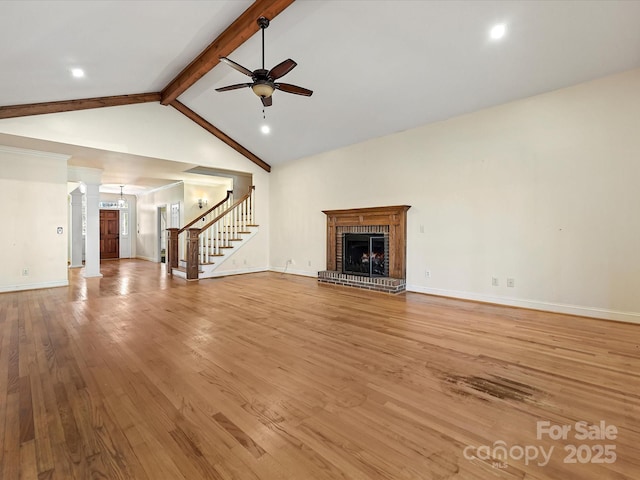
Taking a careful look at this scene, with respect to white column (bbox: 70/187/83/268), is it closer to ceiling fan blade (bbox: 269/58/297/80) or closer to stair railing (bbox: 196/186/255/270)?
stair railing (bbox: 196/186/255/270)

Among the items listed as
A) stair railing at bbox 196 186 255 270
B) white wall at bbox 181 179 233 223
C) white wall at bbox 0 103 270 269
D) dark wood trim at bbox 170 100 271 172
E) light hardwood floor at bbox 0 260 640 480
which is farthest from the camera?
white wall at bbox 181 179 233 223

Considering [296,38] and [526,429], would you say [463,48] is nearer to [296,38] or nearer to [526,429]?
[296,38]

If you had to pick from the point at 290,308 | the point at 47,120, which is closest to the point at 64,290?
the point at 47,120

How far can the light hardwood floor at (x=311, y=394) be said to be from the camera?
1503 millimetres

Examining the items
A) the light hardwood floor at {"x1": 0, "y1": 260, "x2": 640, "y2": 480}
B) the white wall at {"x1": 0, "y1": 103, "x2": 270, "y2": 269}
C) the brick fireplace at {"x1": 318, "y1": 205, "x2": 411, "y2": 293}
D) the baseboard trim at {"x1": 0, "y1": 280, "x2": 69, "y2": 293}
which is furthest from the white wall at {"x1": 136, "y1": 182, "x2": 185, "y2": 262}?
the light hardwood floor at {"x1": 0, "y1": 260, "x2": 640, "y2": 480}

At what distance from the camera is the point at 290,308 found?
4.52 m

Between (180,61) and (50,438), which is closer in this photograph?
(50,438)

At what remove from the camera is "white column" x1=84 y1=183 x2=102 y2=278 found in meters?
7.58

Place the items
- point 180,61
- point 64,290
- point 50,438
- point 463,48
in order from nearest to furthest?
point 50,438
point 463,48
point 180,61
point 64,290

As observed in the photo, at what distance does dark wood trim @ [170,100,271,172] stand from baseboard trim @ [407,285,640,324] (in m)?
5.60

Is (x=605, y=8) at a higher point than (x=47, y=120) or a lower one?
higher

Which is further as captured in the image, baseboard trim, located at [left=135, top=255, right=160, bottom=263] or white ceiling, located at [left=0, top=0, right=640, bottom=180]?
baseboard trim, located at [left=135, top=255, right=160, bottom=263]

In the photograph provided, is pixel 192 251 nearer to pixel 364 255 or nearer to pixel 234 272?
pixel 234 272

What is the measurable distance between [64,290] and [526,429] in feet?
24.5
